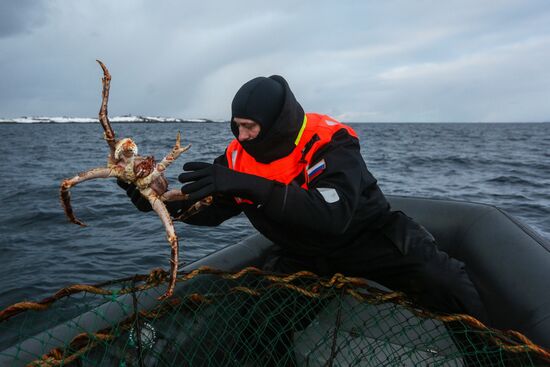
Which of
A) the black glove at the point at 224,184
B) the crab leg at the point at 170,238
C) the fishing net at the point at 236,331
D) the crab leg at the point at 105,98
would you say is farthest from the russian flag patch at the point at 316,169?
the crab leg at the point at 105,98

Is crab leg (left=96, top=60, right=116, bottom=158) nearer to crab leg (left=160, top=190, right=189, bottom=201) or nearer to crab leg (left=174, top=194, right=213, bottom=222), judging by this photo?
crab leg (left=160, top=190, right=189, bottom=201)

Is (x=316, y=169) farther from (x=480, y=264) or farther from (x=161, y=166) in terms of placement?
(x=480, y=264)

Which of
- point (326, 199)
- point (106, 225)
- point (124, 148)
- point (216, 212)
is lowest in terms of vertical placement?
point (106, 225)

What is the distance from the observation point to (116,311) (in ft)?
8.06

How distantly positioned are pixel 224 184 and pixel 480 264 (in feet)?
7.29

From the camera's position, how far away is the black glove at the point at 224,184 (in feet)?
7.55

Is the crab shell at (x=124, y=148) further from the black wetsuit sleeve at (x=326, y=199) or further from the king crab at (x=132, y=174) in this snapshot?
the black wetsuit sleeve at (x=326, y=199)

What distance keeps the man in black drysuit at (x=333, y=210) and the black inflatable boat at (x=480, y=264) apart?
0.91 feet

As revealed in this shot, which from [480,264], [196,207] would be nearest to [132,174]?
[196,207]

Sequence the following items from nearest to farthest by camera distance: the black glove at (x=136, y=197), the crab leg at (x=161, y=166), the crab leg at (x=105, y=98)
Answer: the crab leg at (x=105, y=98), the crab leg at (x=161, y=166), the black glove at (x=136, y=197)

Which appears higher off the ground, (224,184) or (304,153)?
(304,153)

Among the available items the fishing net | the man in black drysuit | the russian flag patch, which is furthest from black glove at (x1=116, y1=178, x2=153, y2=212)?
the russian flag patch

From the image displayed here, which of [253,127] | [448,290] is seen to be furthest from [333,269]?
[253,127]

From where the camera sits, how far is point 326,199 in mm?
2363
